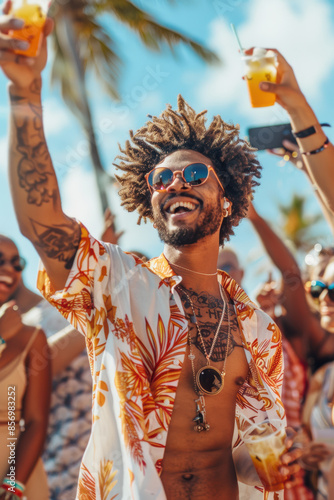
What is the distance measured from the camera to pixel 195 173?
8.77 ft

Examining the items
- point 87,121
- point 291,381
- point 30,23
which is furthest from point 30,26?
point 87,121

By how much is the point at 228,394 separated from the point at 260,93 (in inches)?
64.6

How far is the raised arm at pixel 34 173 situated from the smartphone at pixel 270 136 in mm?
1733

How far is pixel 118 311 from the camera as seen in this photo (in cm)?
218

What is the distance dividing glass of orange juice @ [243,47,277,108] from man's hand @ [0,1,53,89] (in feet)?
5.02

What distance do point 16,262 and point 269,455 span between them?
1.96m

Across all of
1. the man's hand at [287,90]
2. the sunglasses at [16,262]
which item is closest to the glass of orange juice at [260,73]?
the man's hand at [287,90]

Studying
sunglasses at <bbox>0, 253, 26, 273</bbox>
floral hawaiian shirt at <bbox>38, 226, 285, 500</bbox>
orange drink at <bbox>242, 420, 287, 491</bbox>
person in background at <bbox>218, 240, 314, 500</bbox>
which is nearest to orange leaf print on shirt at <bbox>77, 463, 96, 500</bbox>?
floral hawaiian shirt at <bbox>38, 226, 285, 500</bbox>

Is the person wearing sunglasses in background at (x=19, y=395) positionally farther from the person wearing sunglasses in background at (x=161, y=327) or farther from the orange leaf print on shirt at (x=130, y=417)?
the orange leaf print on shirt at (x=130, y=417)

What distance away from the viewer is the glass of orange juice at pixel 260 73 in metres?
3.03

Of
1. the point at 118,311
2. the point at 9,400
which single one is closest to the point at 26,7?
the point at 118,311

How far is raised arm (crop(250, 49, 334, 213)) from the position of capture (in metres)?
2.87

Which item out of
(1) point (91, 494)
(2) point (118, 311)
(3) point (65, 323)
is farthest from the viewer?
(3) point (65, 323)

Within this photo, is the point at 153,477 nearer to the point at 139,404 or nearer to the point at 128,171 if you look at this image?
the point at 139,404
